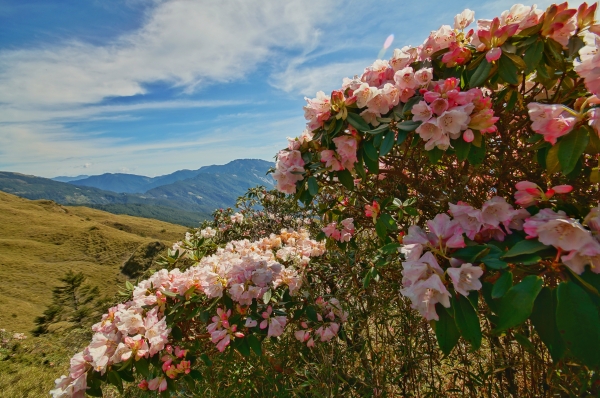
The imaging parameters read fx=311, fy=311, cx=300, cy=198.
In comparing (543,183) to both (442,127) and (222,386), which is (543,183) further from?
(222,386)

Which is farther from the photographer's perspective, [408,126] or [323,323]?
[323,323]

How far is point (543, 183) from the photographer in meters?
1.26

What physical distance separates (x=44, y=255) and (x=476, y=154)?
148ft

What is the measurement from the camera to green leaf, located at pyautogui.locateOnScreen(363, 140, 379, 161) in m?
1.17

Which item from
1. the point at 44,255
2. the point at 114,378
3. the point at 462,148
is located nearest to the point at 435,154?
the point at 462,148

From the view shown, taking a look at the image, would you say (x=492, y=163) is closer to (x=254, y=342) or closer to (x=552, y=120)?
(x=552, y=120)

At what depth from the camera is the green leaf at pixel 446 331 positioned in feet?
2.67

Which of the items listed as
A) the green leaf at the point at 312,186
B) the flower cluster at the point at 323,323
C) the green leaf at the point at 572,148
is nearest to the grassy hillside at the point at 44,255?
the flower cluster at the point at 323,323

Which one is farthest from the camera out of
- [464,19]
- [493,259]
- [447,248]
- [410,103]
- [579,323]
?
[464,19]

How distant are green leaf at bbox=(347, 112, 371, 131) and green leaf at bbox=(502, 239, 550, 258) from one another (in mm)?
629

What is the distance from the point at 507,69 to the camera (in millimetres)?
986

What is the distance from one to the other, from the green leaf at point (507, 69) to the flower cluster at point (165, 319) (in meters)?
1.41

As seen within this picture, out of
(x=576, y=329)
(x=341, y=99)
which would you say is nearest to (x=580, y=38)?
(x=341, y=99)

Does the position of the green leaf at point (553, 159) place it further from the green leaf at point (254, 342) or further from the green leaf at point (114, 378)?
the green leaf at point (114, 378)
